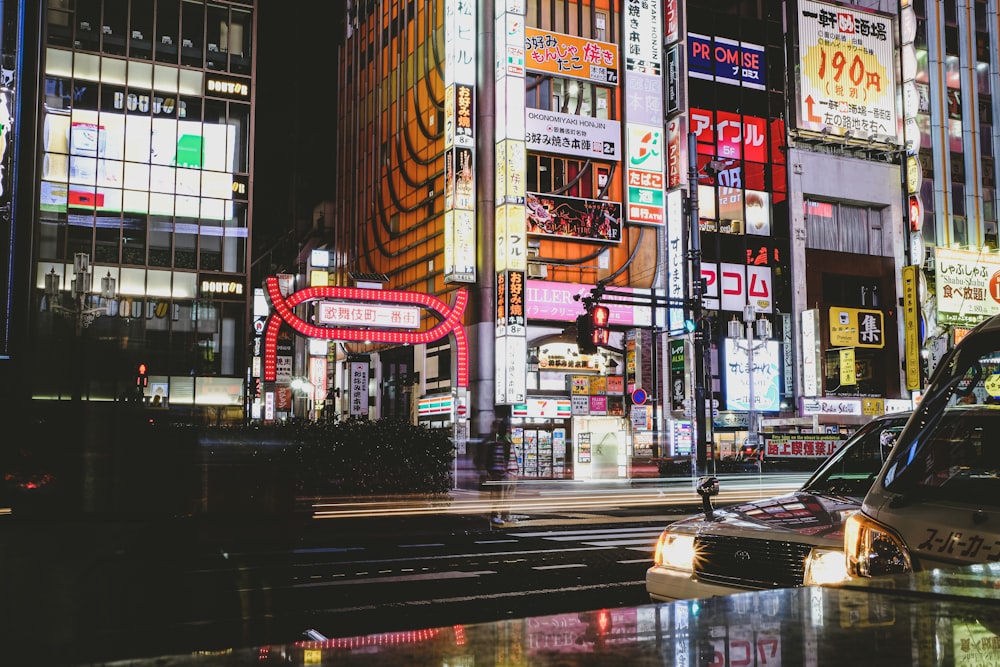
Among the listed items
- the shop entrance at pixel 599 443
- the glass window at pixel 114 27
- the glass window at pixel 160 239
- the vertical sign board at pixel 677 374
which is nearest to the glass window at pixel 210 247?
the glass window at pixel 160 239

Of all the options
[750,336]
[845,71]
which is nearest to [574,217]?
[750,336]

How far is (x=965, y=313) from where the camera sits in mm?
44312

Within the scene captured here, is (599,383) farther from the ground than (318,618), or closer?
farther from the ground

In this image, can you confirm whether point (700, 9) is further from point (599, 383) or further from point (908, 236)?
point (599, 383)

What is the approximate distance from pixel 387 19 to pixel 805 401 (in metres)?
33.0

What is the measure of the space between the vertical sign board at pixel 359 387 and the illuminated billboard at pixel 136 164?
37.6ft

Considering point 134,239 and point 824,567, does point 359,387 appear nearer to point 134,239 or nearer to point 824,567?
point 134,239

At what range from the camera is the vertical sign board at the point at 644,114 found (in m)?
42.8

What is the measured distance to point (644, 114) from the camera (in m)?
43.1

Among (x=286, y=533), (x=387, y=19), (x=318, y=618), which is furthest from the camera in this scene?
(x=387, y=19)

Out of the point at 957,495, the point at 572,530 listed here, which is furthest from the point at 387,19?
the point at 957,495

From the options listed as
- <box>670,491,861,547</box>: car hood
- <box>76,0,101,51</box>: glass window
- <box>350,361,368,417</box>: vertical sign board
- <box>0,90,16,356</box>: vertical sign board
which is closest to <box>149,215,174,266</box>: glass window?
<box>76,0,101,51</box>: glass window

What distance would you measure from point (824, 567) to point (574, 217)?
3675 centimetres

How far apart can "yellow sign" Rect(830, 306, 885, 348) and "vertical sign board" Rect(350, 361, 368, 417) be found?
86.7 ft
